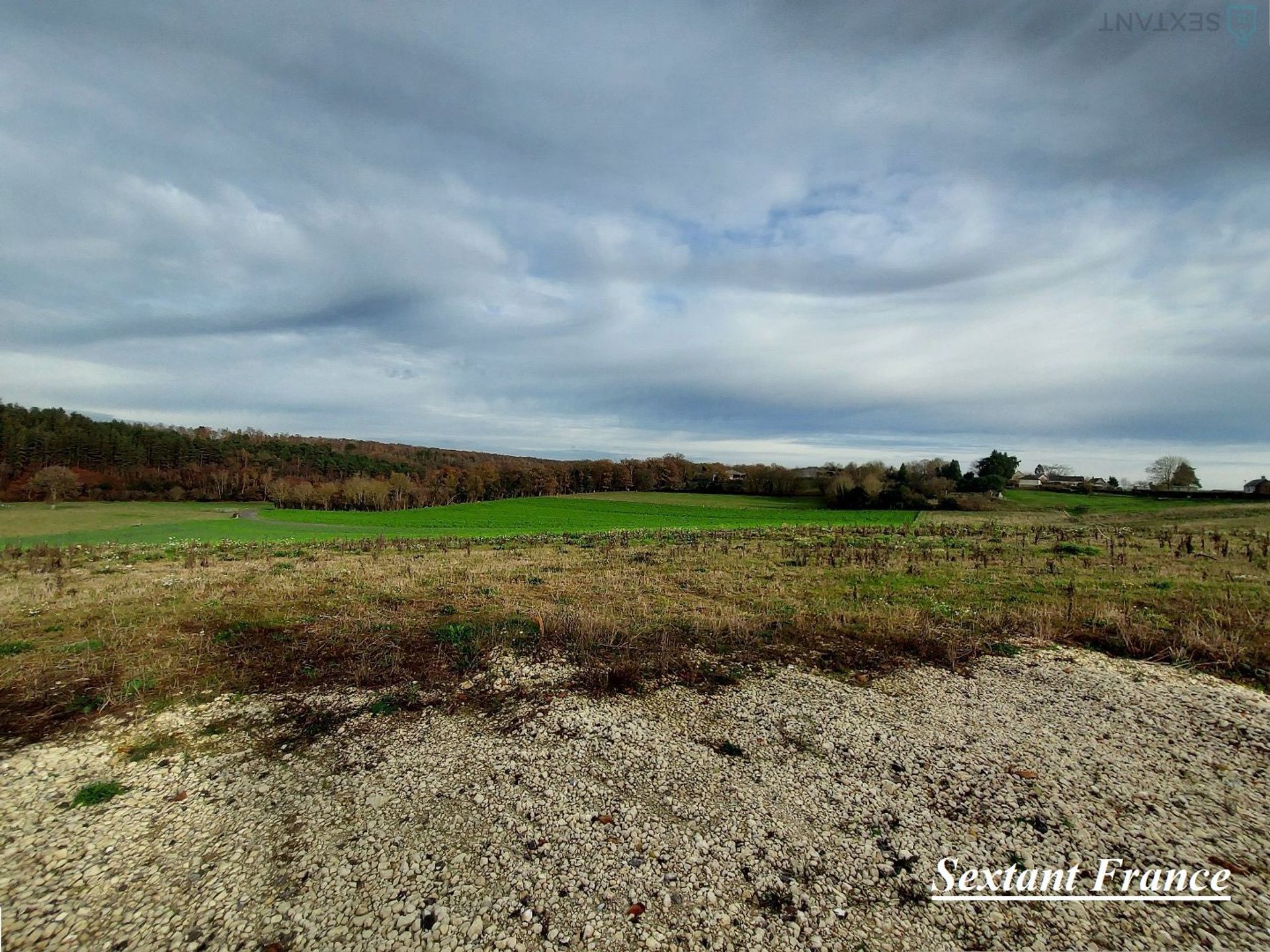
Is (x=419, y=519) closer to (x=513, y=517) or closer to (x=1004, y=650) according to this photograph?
(x=513, y=517)

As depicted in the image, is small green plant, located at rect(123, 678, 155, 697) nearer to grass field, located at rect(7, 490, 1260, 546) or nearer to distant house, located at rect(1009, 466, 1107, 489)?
grass field, located at rect(7, 490, 1260, 546)

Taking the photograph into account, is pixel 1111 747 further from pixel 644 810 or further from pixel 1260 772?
Answer: pixel 644 810

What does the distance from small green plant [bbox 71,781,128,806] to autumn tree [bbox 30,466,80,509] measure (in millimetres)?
116048

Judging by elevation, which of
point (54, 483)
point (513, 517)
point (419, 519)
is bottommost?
point (419, 519)

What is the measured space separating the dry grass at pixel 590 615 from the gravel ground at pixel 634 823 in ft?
5.74

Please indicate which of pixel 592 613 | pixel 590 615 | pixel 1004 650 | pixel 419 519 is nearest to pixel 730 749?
pixel 590 615

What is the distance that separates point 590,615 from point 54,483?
120129mm

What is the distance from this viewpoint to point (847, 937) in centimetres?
412

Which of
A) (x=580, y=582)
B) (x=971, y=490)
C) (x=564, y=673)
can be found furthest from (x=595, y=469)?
(x=564, y=673)

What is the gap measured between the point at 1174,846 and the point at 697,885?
4.80 meters

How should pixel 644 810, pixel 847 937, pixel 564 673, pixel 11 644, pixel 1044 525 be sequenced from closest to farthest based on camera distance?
pixel 847 937 < pixel 644 810 < pixel 564 673 < pixel 11 644 < pixel 1044 525

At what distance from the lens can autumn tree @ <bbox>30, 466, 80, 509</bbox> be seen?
279 feet

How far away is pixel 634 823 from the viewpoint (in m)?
5.45

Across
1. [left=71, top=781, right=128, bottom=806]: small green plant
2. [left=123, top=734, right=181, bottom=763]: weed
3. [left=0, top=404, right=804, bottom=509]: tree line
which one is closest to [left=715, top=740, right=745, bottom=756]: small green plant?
[left=71, top=781, right=128, bottom=806]: small green plant
